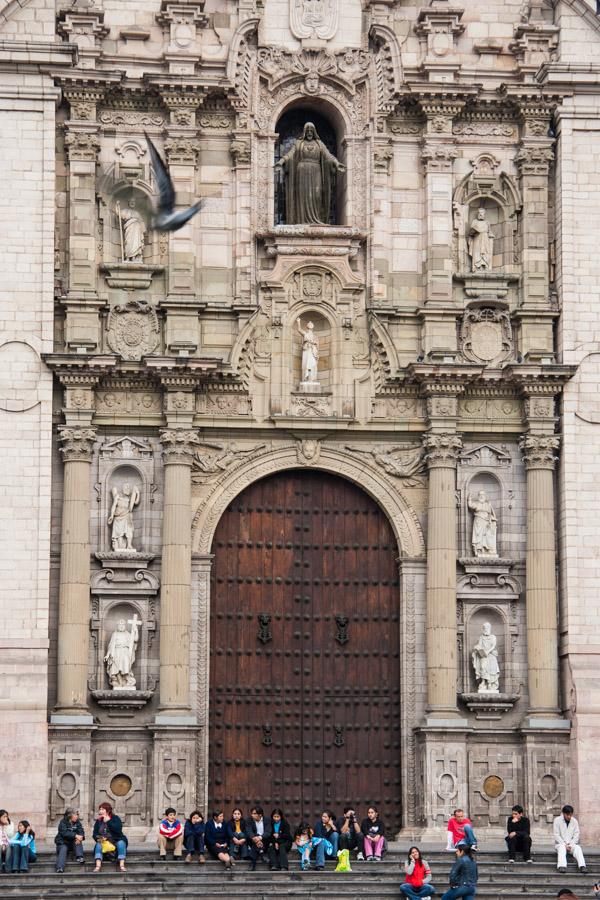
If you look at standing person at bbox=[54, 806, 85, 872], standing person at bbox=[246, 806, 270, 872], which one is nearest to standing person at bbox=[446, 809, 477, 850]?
standing person at bbox=[246, 806, 270, 872]

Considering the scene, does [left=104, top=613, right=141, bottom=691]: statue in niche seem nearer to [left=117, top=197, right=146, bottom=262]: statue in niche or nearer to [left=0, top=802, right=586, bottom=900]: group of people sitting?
[left=0, top=802, right=586, bottom=900]: group of people sitting

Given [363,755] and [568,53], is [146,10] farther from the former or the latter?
[363,755]

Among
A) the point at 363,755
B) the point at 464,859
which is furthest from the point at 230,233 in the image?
the point at 464,859

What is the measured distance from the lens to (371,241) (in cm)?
4666

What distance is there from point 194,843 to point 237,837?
31.3 inches

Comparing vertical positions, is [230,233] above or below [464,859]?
above

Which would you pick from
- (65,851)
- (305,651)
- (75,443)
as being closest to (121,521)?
(75,443)

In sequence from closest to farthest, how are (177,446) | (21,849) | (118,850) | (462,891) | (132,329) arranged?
(462,891) < (21,849) < (118,850) < (177,446) < (132,329)

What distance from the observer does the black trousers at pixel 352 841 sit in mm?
41875

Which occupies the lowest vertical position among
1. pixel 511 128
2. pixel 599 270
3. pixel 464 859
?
pixel 464 859

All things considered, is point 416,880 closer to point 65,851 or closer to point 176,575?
point 65,851

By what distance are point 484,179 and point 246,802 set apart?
44.5 ft

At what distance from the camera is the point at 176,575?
4472cm

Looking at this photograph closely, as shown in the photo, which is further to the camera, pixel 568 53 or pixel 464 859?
pixel 568 53
